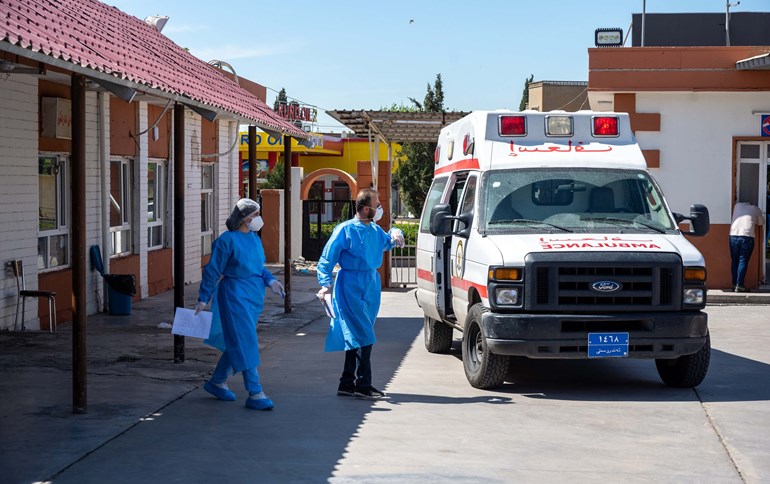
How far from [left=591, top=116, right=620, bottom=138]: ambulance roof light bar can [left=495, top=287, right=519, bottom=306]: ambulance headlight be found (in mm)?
2431

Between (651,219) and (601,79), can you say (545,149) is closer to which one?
(651,219)

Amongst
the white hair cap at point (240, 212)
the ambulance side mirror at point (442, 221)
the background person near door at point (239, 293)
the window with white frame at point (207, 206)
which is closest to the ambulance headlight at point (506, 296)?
the ambulance side mirror at point (442, 221)

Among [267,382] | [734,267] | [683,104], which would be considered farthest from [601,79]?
[267,382]

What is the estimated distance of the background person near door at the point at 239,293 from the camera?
9117 mm

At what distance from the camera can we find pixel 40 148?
1455 cm

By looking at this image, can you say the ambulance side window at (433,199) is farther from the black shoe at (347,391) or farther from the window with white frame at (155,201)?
the window with white frame at (155,201)

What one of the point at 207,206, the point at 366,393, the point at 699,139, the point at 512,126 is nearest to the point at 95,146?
the point at 512,126

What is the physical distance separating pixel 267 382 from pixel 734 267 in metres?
12.6

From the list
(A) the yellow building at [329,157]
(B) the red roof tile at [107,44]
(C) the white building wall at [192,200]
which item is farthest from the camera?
(A) the yellow building at [329,157]

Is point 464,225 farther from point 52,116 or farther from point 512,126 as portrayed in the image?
point 52,116

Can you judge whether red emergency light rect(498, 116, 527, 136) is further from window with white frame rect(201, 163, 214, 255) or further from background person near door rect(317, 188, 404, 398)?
window with white frame rect(201, 163, 214, 255)

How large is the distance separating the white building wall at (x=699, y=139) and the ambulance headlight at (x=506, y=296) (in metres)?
12.2

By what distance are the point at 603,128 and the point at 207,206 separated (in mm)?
14157

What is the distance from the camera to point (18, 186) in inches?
543
